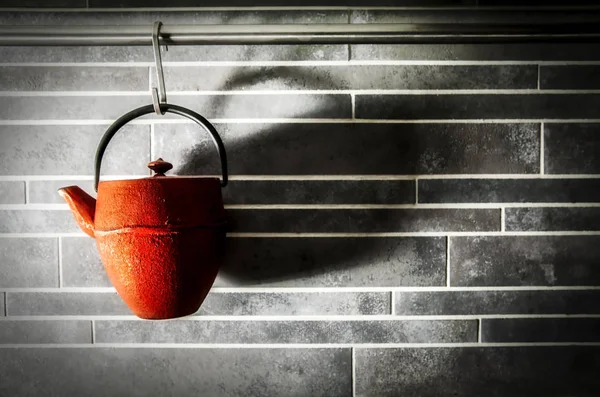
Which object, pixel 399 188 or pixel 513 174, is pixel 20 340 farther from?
pixel 513 174

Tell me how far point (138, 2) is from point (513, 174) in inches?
37.1

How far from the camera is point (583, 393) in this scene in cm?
96

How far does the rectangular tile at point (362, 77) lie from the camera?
0.93m

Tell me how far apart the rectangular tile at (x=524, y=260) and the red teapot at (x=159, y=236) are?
57cm

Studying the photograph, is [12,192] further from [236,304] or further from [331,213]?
[331,213]

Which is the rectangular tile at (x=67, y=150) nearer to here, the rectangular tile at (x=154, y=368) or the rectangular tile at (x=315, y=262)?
the rectangular tile at (x=315, y=262)

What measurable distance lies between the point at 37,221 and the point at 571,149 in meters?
1.24

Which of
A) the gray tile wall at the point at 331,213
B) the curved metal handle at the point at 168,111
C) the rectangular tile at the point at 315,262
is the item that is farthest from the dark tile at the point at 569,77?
the curved metal handle at the point at 168,111

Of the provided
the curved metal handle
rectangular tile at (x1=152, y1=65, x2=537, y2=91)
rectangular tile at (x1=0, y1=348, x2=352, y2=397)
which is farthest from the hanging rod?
rectangular tile at (x1=0, y1=348, x2=352, y2=397)

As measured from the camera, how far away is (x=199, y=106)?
0.93 meters

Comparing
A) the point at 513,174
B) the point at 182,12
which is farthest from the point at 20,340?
the point at 513,174

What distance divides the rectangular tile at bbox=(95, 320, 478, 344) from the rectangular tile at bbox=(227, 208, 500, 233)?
0.22 meters

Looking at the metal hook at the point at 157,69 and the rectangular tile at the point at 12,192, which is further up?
the metal hook at the point at 157,69

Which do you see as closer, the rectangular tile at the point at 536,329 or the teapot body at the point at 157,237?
the teapot body at the point at 157,237
